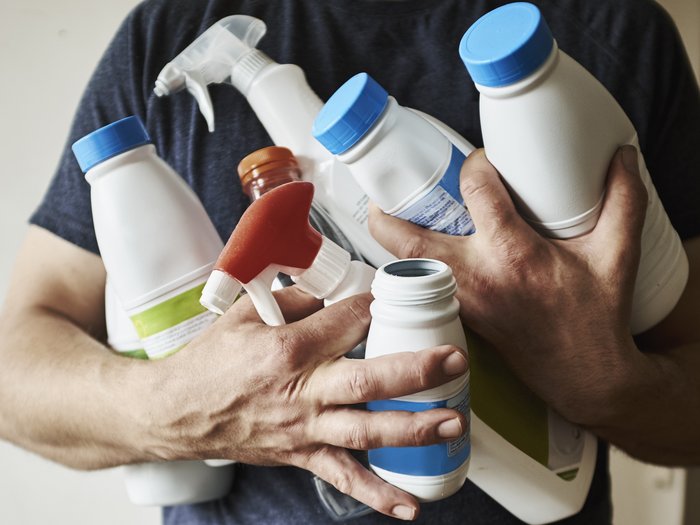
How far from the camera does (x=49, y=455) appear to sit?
71cm

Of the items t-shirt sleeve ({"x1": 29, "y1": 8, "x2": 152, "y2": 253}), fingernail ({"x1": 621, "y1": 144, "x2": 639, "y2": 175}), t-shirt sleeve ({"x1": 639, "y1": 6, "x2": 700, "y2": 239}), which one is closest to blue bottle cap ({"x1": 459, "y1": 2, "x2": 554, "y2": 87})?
fingernail ({"x1": 621, "y1": 144, "x2": 639, "y2": 175})

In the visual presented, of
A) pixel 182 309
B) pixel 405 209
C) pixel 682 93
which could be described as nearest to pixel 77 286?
pixel 182 309

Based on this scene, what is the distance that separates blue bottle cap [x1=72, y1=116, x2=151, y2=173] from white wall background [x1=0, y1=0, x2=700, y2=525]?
23.6 inches

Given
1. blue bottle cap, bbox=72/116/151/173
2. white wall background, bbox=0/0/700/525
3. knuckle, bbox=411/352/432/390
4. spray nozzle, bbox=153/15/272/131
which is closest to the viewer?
knuckle, bbox=411/352/432/390

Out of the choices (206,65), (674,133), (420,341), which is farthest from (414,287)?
(674,133)

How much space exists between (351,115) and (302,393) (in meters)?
0.21

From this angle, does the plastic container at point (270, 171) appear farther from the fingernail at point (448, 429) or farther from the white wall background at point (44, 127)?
the white wall background at point (44, 127)

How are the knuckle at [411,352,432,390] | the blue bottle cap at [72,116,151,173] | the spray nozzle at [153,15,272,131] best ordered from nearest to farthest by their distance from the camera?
1. the knuckle at [411,352,432,390]
2. the blue bottle cap at [72,116,151,173]
3. the spray nozzle at [153,15,272,131]

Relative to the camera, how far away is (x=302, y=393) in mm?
474

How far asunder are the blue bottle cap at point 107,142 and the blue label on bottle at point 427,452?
299 millimetres

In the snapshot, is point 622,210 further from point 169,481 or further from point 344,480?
point 169,481

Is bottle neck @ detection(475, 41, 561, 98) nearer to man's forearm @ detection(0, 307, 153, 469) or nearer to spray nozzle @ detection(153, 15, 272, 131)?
spray nozzle @ detection(153, 15, 272, 131)

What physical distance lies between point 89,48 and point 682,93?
0.88m

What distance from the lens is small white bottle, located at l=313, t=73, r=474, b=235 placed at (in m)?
0.47
